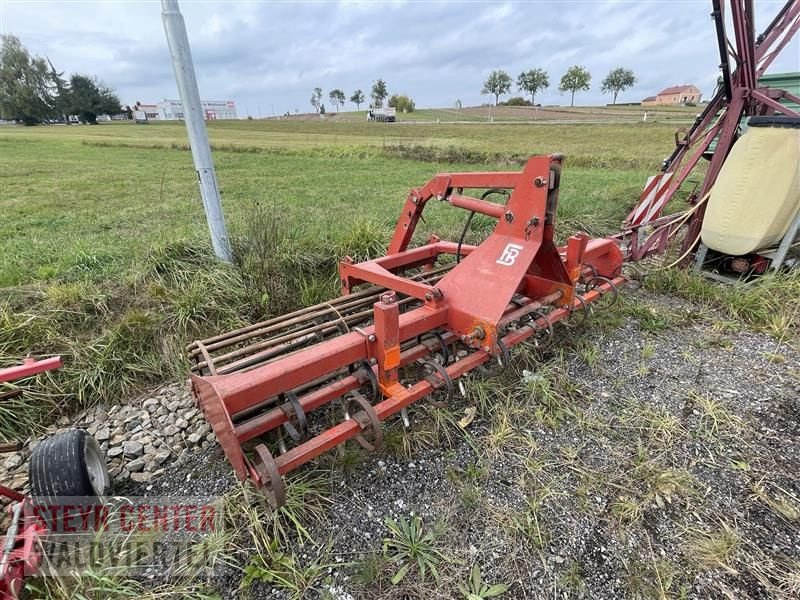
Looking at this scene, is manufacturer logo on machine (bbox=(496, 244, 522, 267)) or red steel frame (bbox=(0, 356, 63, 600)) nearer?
red steel frame (bbox=(0, 356, 63, 600))

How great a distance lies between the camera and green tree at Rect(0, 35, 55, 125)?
64.5m

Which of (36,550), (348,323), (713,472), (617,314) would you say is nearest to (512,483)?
(713,472)

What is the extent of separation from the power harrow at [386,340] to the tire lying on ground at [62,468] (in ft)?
2.19

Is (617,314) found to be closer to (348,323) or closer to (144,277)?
(348,323)

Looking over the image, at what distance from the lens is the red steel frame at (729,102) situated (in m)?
5.13

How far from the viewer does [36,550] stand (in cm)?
187

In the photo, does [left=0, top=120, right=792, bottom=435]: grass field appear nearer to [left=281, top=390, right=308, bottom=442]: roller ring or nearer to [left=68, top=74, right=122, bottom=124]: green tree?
[left=281, top=390, right=308, bottom=442]: roller ring

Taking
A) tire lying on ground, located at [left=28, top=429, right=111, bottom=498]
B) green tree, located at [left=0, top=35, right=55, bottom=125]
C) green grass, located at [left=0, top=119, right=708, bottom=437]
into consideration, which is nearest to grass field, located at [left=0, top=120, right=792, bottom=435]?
green grass, located at [left=0, top=119, right=708, bottom=437]

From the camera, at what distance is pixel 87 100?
2874 inches

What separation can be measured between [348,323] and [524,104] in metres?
95.1

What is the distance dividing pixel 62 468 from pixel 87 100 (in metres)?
96.6

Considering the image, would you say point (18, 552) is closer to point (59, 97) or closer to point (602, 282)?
point (602, 282)

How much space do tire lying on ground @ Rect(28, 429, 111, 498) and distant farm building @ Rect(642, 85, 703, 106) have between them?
407 feet

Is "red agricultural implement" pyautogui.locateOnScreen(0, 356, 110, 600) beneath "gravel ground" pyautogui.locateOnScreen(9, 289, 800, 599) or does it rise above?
above
